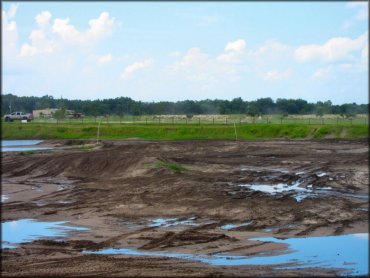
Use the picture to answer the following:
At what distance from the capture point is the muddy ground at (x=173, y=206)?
41.6 feet

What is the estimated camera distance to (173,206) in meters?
21.0

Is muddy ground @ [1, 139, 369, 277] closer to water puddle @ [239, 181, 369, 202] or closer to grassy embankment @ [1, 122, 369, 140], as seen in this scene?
water puddle @ [239, 181, 369, 202]

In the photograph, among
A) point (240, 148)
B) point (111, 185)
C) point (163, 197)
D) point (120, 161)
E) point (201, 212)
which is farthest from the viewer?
point (240, 148)

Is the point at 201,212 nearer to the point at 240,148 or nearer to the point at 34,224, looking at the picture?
the point at 34,224

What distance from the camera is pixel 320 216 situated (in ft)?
59.3

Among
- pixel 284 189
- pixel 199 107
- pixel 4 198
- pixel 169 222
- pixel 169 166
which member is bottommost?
pixel 4 198

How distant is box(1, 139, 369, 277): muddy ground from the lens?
12.7m

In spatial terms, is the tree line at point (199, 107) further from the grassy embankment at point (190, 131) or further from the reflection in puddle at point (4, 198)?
the reflection in puddle at point (4, 198)

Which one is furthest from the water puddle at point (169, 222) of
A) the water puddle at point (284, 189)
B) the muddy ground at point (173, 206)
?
the water puddle at point (284, 189)

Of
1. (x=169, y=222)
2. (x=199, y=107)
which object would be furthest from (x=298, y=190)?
(x=199, y=107)

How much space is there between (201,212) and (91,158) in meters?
17.4

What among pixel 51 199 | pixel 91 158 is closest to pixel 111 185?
pixel 51 199

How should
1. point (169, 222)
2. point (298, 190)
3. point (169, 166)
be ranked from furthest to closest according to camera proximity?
point (169, 166)
point (298, 190)
point (169, 222)

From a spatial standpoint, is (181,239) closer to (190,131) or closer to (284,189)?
(284,189)
